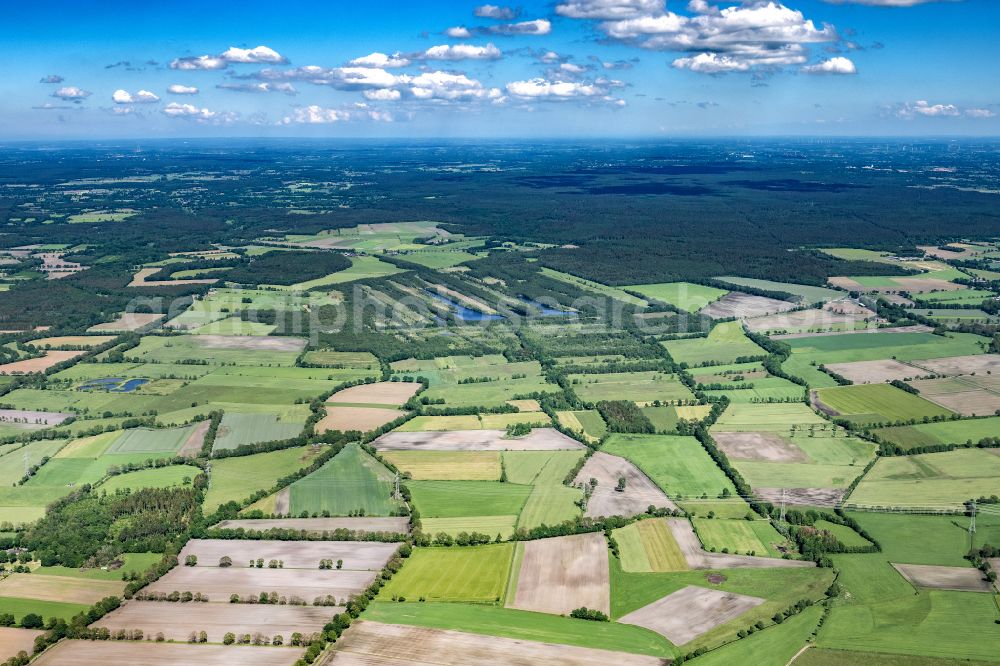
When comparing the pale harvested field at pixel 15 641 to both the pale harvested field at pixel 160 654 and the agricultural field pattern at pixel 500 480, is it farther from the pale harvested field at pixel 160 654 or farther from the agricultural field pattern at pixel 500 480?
the pale harvested field at pixel 160 654

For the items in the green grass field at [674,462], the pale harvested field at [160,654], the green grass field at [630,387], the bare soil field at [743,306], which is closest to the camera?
the pale harvested field at [160,654]

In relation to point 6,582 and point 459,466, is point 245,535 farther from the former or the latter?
point 459,466

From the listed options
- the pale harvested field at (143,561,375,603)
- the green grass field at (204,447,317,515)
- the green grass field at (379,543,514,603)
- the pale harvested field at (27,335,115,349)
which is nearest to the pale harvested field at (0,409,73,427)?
the green grass field at (204,447,317,515)

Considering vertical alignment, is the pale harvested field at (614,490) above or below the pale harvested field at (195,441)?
below

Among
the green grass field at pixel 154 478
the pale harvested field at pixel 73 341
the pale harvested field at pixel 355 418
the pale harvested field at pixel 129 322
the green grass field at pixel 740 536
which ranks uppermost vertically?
the pale harvested field at pixel 129 322

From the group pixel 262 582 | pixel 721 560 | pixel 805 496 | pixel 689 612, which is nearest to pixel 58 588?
pixel 262 582

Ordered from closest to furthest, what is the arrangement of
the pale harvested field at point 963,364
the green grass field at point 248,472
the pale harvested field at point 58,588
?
the pale harvested field at point 58,588 < the green grass field at point 248,472 < the pale harvested field at point 963,364

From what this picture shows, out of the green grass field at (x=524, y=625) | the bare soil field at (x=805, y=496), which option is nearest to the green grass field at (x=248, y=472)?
the green grass field at (x=524, y=625)
